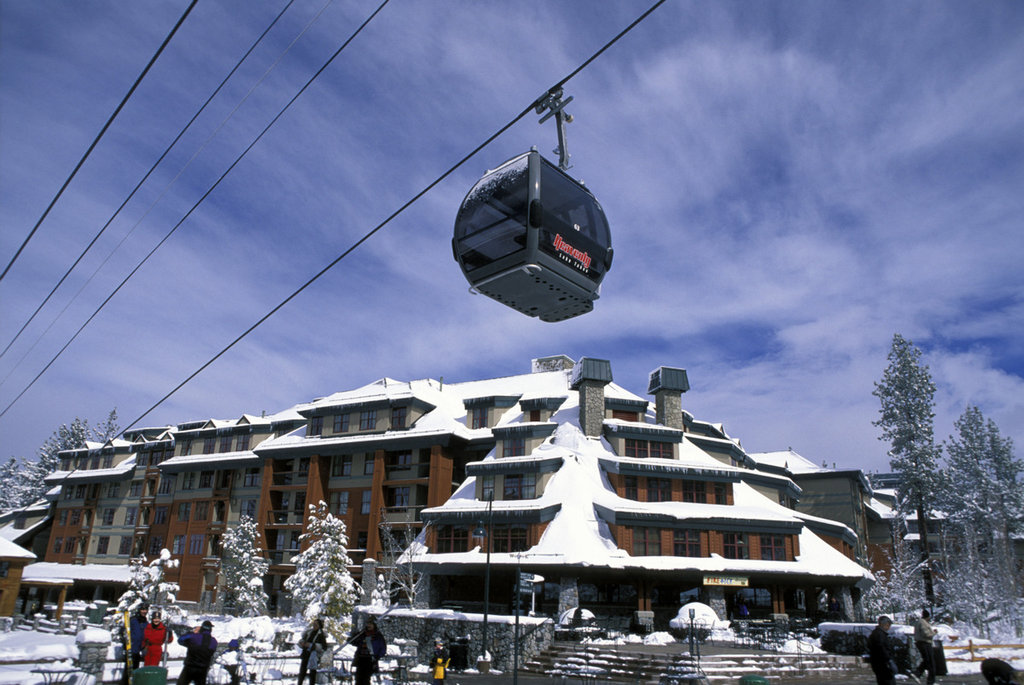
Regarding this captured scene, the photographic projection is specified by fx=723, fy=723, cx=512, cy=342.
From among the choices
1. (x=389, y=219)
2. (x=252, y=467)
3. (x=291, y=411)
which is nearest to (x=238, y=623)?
(x=252, y=467)

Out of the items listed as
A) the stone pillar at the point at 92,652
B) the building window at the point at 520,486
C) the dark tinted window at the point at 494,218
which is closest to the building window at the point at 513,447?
the building window at the point at 520,486

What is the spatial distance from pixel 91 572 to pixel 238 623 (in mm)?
32249

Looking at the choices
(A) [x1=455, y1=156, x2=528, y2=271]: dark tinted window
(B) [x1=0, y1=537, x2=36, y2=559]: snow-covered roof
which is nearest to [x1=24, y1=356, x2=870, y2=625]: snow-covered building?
(B) [x1=0, y1=537, x2=36, y2=559]: snow-covered roof

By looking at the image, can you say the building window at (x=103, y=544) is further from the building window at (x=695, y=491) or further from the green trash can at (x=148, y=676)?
the green trash can at (x=148, y=676)

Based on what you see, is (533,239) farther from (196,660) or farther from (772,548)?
(772,548)

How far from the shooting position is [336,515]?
52656 mm

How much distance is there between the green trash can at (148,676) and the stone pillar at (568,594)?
26.8 m

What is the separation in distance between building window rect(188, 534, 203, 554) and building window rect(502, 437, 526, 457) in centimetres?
2967

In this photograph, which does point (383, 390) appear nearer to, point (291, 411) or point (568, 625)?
point (291, 411)

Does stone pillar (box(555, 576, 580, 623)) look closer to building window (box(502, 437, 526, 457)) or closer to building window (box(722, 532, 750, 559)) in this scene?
building window (box(722, 532, 750, 559))

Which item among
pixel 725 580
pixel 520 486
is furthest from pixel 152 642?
pixel 725 580

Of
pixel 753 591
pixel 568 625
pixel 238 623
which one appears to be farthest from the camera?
pixel 753 591

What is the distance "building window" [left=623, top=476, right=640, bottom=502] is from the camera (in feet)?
140

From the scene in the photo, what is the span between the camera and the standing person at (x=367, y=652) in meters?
13.9
